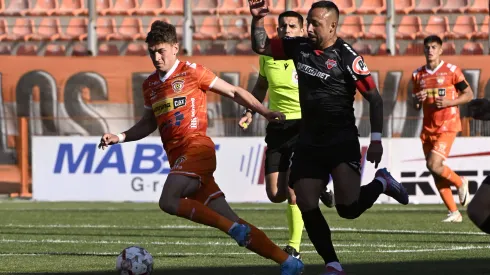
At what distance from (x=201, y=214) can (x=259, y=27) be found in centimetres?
148

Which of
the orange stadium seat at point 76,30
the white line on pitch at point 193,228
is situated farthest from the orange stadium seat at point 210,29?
the white line on pitch at point 193,228

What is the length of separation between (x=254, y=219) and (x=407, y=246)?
5153 mm

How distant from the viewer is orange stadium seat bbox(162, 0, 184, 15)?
26484 mm

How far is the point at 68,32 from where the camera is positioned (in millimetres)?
26031

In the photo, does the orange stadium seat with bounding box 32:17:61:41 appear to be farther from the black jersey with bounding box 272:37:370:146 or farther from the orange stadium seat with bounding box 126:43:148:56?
the black jersey with bounding box 272:37:370:146

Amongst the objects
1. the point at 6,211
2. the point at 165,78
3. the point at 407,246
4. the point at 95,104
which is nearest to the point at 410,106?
the point at 95,104

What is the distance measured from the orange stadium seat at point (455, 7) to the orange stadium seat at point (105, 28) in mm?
7909

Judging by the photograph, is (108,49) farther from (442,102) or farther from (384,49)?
(442,102)

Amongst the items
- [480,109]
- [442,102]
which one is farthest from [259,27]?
[442,102]

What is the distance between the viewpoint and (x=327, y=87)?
7.99 meters

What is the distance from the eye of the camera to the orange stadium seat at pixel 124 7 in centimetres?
2648

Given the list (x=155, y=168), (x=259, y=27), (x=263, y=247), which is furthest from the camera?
(x=155, y=168)

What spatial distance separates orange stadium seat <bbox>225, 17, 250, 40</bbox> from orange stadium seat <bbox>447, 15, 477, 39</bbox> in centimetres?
475

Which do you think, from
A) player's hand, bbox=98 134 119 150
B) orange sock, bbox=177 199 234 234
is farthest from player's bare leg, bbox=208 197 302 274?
player's hand, bbox=98 134 119 150
